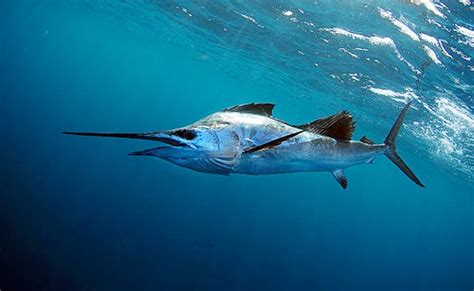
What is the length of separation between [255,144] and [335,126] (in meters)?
1.00

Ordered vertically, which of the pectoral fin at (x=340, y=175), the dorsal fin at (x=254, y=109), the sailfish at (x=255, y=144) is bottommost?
the pectoral fin at (x=340, y=175)

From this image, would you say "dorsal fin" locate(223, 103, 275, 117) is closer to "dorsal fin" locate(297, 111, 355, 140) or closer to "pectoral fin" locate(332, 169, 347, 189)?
"dorsal fin" locate(297, 111, 355, 140)

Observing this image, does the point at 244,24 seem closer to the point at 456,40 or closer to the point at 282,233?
the point at 456,40

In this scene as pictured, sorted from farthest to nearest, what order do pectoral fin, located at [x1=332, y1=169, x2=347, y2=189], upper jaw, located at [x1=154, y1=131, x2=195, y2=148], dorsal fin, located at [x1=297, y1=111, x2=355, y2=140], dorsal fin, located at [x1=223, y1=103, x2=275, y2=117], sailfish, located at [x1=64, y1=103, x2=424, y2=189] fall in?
1. pectoral fin, located at [x1=332, y1=169, x2=347, y2=189]
2. dorsal fin, located at [x1=297, y1=111, x2=355, y2=140]
3. dorsal fin, located at [x1=223, y1=103, x2=275, y2=117]
4. sailfish, located at [x1=64, y1=103, x2=424, y2=189]
5. upper jaw, located at [x1=154, y1=131, x2=195, y2=148]

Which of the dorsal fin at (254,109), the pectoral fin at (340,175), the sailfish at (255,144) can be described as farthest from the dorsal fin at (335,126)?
the pectoral fin at (340,175)

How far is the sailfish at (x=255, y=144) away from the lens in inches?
88.5

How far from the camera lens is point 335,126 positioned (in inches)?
124

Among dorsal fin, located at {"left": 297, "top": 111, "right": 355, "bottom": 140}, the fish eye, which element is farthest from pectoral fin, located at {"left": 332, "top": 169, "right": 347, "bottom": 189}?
the fish eye

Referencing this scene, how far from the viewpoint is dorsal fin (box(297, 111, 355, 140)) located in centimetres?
305

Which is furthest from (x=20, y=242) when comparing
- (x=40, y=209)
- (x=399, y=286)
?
(x=399, y=286)

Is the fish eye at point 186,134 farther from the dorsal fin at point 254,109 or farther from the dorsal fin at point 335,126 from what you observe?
the dorsal fin at point 335,126

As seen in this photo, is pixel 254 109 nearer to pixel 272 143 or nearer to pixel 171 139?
pixel 272 143

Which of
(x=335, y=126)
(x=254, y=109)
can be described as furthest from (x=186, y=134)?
(x=335, y=126)

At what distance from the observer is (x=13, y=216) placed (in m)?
15.2
